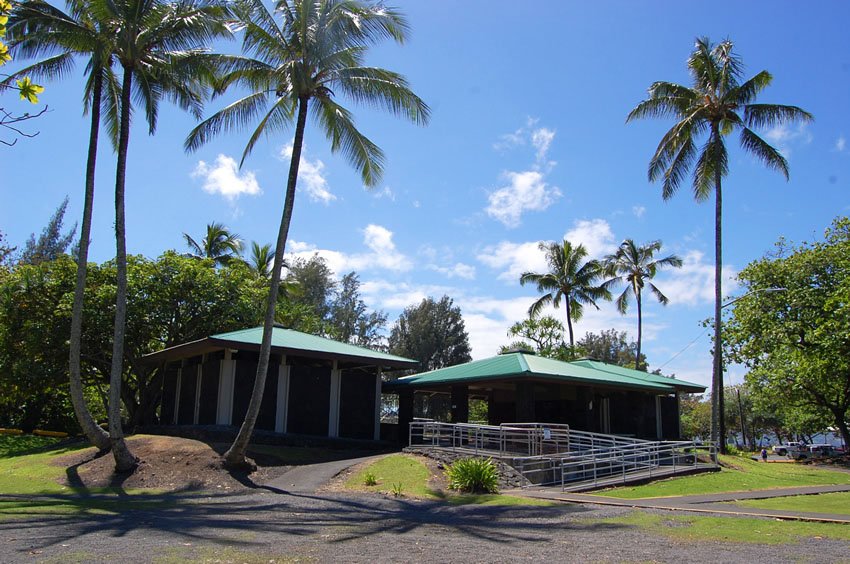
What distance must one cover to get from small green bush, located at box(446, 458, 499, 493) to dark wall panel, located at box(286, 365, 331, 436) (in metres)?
8.86

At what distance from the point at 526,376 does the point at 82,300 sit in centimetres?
1347

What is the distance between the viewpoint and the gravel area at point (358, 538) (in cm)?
784

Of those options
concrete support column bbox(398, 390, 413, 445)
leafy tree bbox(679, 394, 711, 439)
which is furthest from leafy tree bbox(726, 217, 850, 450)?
leafy tree bbox(679, 394, 711, 439)

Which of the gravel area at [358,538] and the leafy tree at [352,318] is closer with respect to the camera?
the gravel area at [358,538]

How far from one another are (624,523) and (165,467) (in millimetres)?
12248

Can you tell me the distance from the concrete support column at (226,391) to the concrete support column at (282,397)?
5.17 ft

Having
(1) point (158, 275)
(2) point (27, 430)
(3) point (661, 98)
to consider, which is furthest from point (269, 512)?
(2) point (27, 430)

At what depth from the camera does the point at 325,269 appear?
53.6 meters

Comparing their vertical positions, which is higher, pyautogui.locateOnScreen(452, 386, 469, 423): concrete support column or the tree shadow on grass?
Answer: pyautogui.locateOnScreen(452, 386, 469, 423): concrete support column

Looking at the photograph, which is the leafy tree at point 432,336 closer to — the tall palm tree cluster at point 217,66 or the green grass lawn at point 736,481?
the green grass lawn at point 736,481

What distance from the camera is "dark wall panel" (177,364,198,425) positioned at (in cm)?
2548

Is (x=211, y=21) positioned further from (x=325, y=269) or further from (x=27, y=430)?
(x=325, y=269)

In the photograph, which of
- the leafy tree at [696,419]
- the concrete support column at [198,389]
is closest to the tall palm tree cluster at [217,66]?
the concrete support column at [198,389]

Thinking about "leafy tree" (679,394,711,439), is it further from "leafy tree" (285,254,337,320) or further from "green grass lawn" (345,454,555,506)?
"green grass lawn" (345,454,555,506)
